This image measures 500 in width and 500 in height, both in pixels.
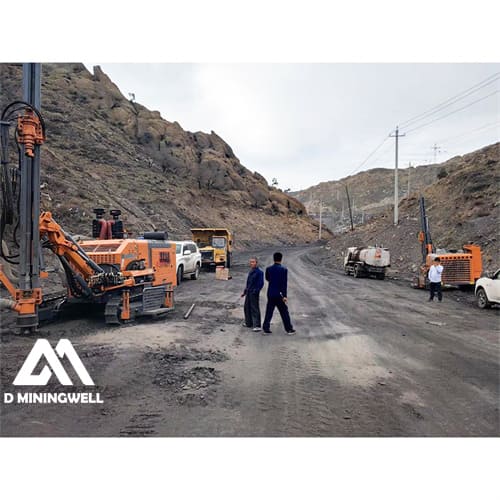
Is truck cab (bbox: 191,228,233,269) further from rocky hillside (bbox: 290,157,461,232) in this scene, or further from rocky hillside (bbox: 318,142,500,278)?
rocky hillside (bbox: 290,157,461,232)

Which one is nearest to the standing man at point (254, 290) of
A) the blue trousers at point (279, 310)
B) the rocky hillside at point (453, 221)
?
the blue trousers at point (279, 310)

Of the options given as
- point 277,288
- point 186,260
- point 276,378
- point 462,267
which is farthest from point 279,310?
point 462,267

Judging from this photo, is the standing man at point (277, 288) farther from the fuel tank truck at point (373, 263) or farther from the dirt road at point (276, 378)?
the fuel tank truck at point (373, 263)

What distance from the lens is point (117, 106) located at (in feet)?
167

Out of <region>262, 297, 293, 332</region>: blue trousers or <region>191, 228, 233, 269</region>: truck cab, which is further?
<region>191, 228, 233, 269</region>: truck cab

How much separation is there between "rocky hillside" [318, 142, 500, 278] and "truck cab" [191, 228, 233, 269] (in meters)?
10.4

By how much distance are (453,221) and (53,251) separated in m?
28.0

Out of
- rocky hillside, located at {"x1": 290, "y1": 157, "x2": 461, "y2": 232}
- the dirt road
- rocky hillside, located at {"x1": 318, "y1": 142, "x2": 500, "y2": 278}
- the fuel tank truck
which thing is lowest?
the dirt road

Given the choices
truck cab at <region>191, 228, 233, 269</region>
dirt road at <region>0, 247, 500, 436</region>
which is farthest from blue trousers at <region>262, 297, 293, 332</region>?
truck cab at <region>191, 228, 233, 269</region>

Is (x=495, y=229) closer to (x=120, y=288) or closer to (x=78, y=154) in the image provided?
(x=120, y=288)

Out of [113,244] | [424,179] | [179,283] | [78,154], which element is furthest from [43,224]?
[424,179]

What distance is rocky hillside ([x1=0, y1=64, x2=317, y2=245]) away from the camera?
27.8 meters

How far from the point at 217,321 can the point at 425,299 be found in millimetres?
8641

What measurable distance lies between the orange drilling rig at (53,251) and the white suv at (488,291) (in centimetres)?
972
